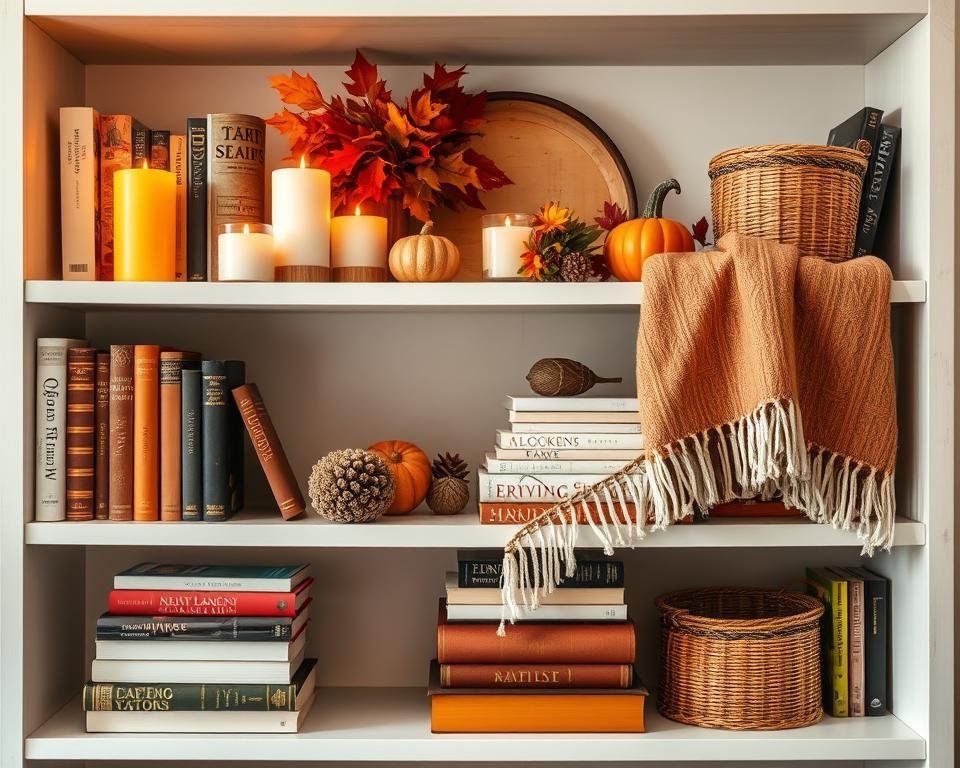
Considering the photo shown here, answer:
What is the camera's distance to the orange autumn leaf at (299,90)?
1.43 meters

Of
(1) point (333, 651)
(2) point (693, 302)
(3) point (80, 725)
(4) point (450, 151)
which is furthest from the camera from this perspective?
(1) point (333, 651)

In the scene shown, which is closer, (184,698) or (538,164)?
(184,698)

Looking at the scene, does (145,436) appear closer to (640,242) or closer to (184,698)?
(184,698)

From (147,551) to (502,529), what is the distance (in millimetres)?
630

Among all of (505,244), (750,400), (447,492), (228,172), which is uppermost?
(228,172)

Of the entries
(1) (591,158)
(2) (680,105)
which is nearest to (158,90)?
(1) (591,158)

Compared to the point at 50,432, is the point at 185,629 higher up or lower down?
lower down

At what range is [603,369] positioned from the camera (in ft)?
5.12

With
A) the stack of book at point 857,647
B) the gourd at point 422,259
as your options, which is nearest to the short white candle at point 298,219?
the gourd at point 422,259

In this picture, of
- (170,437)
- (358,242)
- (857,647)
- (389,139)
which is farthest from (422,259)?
(857,647)

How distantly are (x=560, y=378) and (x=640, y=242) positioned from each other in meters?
0.22

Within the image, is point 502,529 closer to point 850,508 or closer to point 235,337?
point 850,508

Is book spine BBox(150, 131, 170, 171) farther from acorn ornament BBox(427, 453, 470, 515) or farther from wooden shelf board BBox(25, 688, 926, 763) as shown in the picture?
wooden shelf board BBox(25, 688, 926, 763)

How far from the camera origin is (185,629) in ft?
4.35
